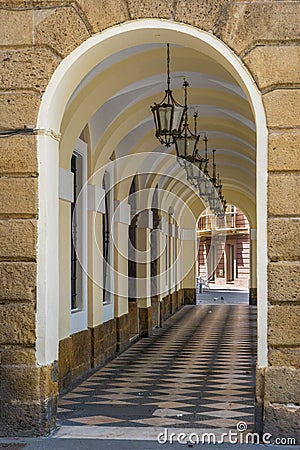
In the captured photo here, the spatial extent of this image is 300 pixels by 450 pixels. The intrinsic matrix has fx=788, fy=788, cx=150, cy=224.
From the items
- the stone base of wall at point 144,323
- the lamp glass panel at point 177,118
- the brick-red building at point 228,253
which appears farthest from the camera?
the brick-red building at point 228,253

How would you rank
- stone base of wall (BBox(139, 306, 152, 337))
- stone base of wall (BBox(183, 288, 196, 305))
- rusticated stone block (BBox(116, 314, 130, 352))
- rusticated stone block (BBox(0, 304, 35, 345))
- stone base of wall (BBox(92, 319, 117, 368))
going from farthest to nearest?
stone base of wall (BBox(183, 288, 196, 305)) → stone base of wall (BBox(139, 306, 152, 337)) → rusticated stone block (BBox(116, 314, 130, 352)) → stone base of wall (BBox(92, 319, 117, 368)) → rusticated stone block (BBox(0, 304, 35, 345))

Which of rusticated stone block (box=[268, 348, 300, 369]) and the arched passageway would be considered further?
the arched passageway

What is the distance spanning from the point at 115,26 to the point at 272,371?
3.32 m

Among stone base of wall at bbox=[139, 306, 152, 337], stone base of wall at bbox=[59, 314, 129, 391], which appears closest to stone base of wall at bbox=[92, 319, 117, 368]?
stone base of wall at bbox=[59, 314, 129, 391]

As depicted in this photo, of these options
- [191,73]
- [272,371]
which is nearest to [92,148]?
[191,73]

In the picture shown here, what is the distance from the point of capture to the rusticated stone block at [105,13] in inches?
278

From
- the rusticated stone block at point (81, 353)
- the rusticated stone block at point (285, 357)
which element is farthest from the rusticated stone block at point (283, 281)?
the rusticated stone block at point (81, 353)

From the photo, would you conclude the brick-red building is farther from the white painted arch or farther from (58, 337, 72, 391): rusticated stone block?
the white painted arch

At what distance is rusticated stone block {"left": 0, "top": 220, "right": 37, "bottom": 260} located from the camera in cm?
699

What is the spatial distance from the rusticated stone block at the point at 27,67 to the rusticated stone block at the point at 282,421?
345 cm

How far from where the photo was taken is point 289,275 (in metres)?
6.73

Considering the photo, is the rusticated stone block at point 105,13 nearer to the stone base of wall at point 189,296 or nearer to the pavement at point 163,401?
the pavement at point 163,401

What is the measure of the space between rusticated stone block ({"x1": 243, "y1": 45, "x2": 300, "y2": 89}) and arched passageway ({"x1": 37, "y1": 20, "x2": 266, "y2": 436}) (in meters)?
0.10

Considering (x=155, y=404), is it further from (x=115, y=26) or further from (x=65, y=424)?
(x=115, y=26)
